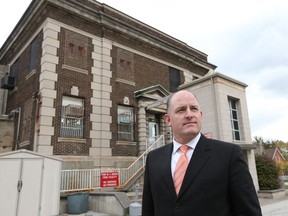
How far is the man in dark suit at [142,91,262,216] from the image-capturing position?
176 centimetres

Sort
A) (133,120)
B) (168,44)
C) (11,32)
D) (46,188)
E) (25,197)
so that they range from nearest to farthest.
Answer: (25,197)
(46,188)
(133,120)
(11,32)
(168,44)

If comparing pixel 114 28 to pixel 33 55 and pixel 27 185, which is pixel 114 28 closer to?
pixel 33 55

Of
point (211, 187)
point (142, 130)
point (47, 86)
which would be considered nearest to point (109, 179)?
point (142, 130)

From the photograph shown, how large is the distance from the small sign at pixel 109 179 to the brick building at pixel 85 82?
203 cm

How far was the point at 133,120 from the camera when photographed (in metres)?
14.8

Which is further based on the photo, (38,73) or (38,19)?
(38,19)

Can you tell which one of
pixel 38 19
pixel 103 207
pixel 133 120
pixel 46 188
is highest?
pixel 38 19

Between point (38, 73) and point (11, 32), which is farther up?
point (11, 32)

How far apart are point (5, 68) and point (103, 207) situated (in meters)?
13.7

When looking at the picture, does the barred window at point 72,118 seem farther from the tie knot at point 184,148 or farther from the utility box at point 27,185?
the tie knot at point 184,148

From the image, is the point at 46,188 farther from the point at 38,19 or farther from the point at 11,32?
the point at 11,32

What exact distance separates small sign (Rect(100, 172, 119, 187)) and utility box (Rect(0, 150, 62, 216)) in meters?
2.06

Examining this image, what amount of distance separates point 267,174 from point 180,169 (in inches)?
531

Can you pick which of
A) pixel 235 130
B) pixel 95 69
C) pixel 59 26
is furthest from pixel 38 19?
pixel 235 130
